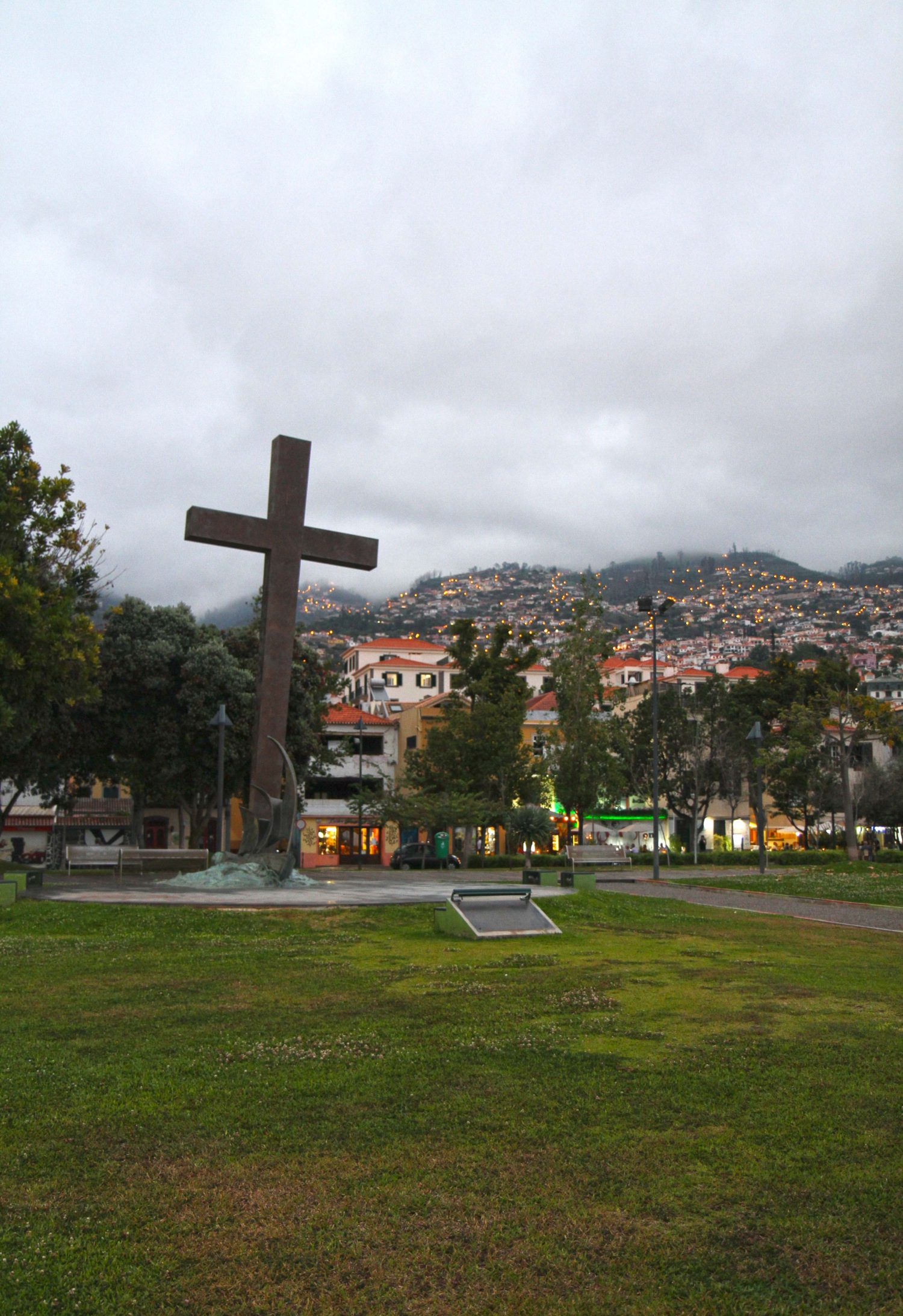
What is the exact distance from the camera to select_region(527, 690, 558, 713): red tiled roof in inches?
2685

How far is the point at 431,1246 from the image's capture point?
13.4 feet

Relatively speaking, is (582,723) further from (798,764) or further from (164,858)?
(164,858)

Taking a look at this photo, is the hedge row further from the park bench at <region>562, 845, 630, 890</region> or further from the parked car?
the parked car

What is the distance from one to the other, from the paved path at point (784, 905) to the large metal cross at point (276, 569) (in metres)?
9.68

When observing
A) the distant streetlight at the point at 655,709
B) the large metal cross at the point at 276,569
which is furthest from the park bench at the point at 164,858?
the distant streetlight at the point at 655,709

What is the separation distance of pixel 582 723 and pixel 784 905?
21511 mm

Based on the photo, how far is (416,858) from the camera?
4894cm

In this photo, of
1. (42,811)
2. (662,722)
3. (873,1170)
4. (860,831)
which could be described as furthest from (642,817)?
(873,1170)

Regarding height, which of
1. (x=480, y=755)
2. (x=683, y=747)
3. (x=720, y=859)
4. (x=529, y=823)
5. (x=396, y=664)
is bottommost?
(x=720, y=859)

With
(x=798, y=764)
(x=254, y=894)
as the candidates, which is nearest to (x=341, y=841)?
(x=798, y=764)

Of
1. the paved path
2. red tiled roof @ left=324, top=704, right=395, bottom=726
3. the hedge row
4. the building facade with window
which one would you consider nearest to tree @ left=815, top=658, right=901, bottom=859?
the hedge row

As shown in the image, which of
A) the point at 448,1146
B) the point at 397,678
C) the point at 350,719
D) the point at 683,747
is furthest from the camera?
the point at 397,678

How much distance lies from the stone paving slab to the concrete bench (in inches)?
17.3

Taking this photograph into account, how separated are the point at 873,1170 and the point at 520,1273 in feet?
6.63
